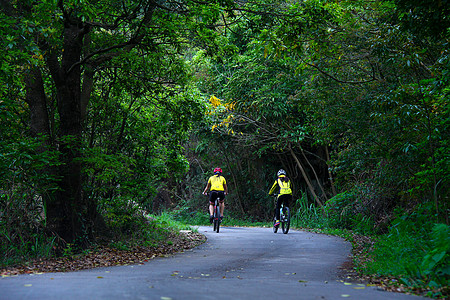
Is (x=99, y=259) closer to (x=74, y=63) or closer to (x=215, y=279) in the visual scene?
(x=215, y=279)

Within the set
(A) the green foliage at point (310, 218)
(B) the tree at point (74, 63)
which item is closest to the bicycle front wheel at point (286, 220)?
(A) the green foliage at point (310, 218)

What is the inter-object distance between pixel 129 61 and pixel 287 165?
15257 millimetres

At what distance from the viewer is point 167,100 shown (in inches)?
538

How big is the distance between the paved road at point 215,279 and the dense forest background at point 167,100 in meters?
1.62

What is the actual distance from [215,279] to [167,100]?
7554 millimetres

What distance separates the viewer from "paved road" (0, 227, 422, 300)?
17.7 feet

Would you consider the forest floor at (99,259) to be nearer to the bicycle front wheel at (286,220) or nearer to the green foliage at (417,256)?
the bicycle front wheel at (286,220)

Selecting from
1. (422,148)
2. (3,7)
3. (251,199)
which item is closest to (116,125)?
(3,7)

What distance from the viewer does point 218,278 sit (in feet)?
23.4

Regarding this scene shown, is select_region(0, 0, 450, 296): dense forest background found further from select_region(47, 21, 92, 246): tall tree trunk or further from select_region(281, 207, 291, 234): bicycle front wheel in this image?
select_region(281, 207, 291, 234): bicycle front wheel

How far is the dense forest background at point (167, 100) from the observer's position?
9.13 meters

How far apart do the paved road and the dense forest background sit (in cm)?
162

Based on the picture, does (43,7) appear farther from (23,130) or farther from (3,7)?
(23,130)

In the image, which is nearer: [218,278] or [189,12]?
[218,278]
